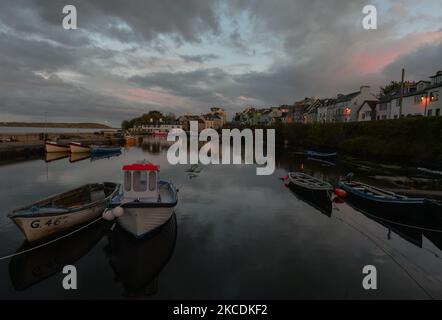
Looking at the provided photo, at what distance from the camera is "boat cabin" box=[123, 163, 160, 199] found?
17.1 meters

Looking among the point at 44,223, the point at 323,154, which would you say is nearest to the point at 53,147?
the point at 44,223

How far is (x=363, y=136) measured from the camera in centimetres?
7438

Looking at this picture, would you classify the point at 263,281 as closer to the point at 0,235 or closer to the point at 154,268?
the point at 154,268

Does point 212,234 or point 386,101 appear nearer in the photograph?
point 212,234

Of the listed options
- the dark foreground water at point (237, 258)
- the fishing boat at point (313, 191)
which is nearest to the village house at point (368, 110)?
the fishing boat at point (313, 191)

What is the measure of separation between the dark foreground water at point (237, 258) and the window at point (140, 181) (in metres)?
3.08

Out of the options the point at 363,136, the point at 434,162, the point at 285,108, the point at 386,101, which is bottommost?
the point at 434,162

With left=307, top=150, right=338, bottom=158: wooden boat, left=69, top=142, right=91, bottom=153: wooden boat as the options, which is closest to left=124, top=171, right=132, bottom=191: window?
left=307, top=150, right=338, bottom=158: wooden boat

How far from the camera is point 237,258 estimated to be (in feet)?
50.6

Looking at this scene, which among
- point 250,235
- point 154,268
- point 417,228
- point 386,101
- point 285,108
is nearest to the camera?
point 154,268
